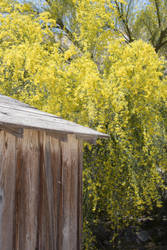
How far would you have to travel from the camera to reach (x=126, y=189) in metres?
6.15

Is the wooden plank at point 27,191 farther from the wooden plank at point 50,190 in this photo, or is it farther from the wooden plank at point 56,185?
the wooden plank at point 56,185

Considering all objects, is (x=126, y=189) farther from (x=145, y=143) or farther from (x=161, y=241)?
(x=161, y=241)

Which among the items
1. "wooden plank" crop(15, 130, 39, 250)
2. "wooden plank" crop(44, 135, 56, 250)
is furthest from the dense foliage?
"wooden plank" crop(15, 130, 39, 250)

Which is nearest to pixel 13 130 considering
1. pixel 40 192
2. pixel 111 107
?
pixel 40 192

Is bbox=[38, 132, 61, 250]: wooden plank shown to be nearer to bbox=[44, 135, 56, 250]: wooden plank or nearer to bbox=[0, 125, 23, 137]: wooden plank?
bbox=[44, 135, 56, 250]: wooden plank

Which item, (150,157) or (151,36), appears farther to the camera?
(151,36)

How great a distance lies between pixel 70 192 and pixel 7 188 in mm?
1040

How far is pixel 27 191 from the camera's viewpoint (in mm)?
2711

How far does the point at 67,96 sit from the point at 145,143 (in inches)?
73.5

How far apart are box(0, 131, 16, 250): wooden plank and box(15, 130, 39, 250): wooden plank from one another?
0.08m

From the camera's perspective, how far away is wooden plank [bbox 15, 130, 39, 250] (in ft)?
8.57

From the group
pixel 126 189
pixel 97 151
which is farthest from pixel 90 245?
pixel 97 151

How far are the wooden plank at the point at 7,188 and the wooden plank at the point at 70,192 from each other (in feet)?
2.66

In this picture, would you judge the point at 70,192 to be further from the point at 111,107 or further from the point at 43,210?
the point at 111,107
